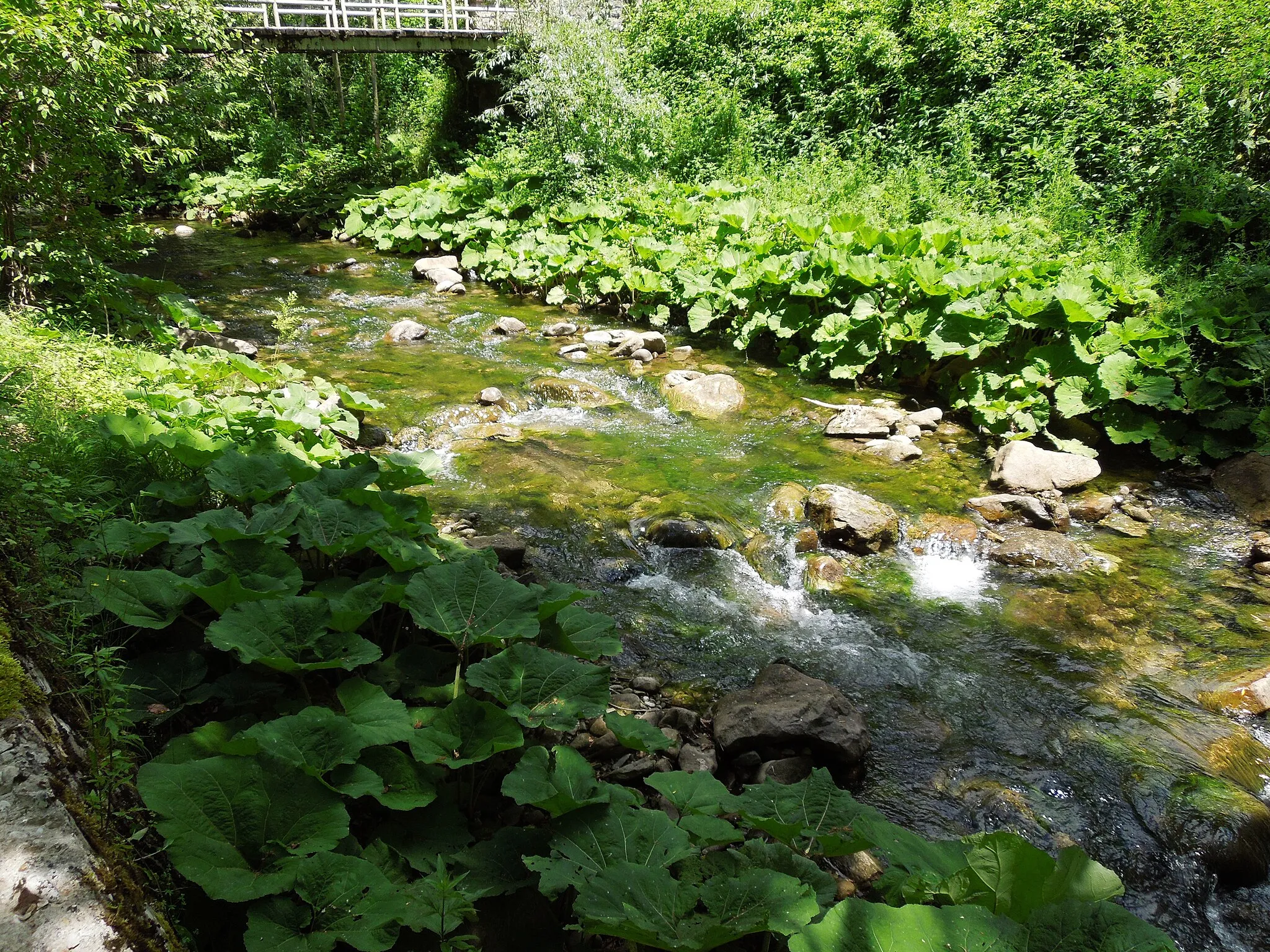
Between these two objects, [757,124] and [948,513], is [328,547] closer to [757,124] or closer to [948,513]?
[948,513]

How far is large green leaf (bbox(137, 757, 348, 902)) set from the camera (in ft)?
5.81

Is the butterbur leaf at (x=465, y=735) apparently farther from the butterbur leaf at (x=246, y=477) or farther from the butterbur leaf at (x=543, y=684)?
the butterbur leaf at (x=246, y=477)

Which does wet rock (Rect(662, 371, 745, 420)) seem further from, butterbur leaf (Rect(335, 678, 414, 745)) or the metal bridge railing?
the metal bridge railing

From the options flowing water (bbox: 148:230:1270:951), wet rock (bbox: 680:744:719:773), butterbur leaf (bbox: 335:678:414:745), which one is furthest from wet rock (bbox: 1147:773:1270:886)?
butterbur leaf (bbox: 335:678:414:745)

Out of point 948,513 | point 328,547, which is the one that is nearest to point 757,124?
point 948,513

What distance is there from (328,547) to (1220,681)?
4795mm

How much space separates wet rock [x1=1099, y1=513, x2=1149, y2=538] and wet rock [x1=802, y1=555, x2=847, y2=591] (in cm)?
239

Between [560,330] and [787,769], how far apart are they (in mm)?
7588

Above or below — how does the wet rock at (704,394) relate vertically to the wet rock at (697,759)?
above

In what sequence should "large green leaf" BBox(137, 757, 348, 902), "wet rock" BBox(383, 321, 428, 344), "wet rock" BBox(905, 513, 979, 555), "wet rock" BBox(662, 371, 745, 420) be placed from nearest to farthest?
"large green leaf" BBox(137, 757, 348, 902) < "wet rock" BBox(905, 513, 979, 555) < "wet rock" BBox(662, 371, 745, 420) < "wet rock" BBox(383, 321, 428, 344)

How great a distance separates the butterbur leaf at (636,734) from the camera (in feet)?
8.46

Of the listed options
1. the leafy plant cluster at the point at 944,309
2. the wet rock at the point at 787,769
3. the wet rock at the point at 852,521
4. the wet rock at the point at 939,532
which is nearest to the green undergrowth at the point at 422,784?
the wet rock at the point at 787,769

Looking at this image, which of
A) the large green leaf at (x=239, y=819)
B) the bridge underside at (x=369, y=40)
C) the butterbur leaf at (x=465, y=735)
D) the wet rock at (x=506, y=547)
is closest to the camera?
the large green leaf at (x=239, y=819)

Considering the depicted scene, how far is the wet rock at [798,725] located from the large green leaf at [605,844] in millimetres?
1454
